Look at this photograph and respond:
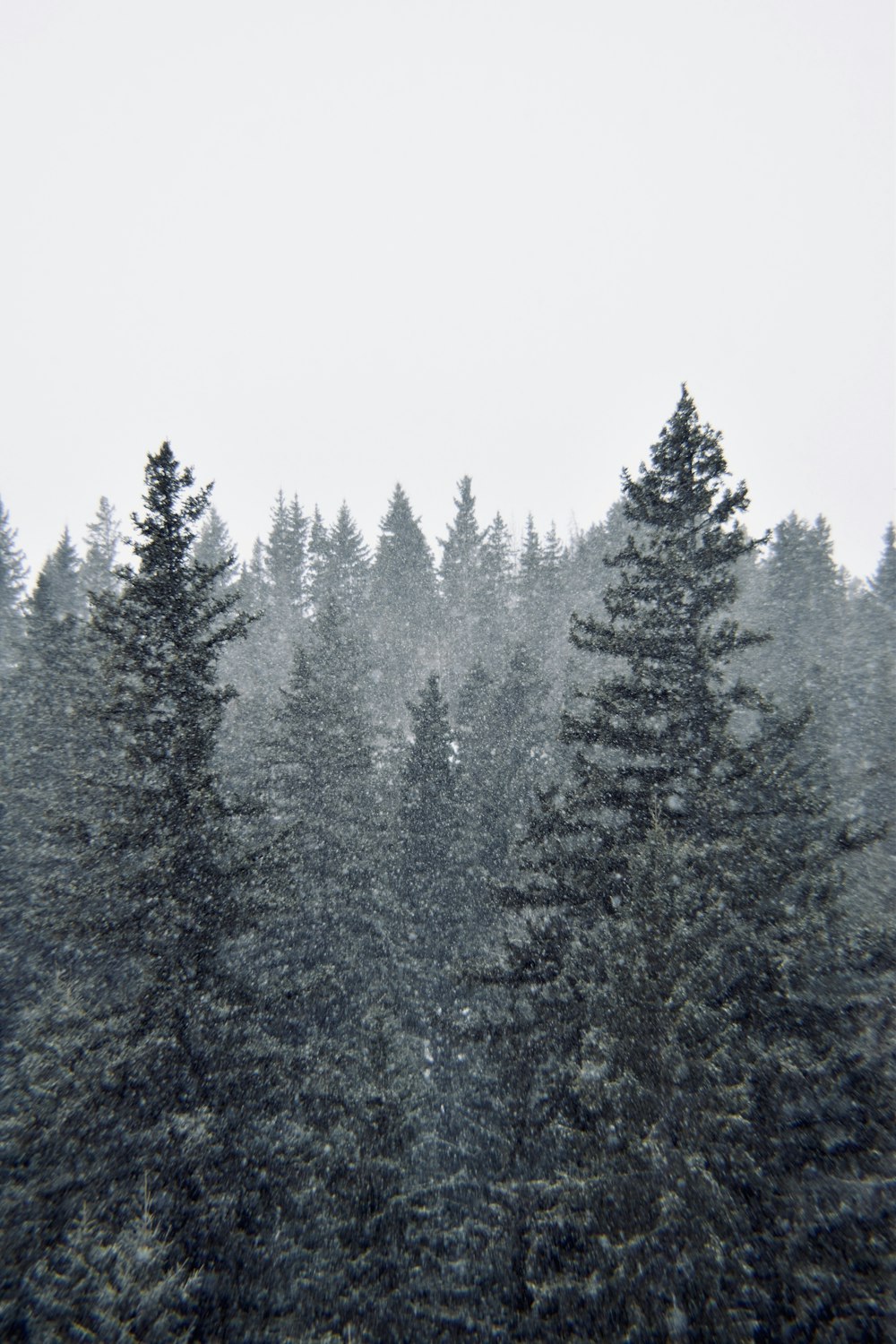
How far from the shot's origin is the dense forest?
8734 millimetres

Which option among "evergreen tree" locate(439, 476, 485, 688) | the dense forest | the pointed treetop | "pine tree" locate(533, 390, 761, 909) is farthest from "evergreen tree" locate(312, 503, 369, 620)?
the pointed treetop

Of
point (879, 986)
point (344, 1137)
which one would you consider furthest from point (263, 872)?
point (879, 986)

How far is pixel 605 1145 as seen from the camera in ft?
31.0

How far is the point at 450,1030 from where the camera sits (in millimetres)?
16594

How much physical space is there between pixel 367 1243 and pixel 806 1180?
8478 millimetres

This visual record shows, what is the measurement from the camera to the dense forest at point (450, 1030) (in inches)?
344

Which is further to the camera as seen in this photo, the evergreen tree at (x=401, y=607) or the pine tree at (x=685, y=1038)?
the evergreen tree at (x=401, y=607)

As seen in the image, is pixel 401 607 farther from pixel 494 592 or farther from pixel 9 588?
pixel 9 588

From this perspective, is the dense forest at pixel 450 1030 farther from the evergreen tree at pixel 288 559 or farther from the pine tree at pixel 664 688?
the evergreen tree at pixel 288 559

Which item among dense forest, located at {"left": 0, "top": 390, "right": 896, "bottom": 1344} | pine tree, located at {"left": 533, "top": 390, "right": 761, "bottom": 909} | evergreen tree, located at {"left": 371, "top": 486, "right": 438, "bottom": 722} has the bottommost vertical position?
dense forest, located at {"left": 0, "top": 390, "right": 896, "bottom": 1344}

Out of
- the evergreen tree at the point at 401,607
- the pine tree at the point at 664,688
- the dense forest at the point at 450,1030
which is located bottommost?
the dense forest at the point at 450,1030

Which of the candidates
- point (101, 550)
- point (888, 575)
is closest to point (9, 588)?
point (101, 550)

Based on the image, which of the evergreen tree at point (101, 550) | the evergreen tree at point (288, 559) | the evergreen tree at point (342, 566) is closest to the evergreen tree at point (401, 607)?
the evergreen tree at point (342, 566)

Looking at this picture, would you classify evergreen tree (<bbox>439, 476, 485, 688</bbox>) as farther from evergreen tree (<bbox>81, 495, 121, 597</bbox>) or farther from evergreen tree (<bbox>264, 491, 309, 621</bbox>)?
evergreen tree (<bbox>81, 495, 121, 597</bbox>)
